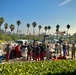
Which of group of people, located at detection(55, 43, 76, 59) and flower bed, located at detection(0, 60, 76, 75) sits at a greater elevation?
group of people, located at detection(55, 43, 76, 59)

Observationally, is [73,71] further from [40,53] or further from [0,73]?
[40,53]

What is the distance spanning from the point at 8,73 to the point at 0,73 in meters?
0.35

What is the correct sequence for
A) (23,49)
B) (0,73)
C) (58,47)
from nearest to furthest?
(0,73), (23,49), (58,47)

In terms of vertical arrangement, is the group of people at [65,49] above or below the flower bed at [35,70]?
above

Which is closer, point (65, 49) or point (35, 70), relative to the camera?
point (35, 70)

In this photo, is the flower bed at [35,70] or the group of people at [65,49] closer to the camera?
the flower bed at [35,70]

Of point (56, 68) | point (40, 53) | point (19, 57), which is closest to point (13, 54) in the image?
point (19, 57)

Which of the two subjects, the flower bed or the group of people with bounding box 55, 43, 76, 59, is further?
the group of people with bounding box 55, 43, 76, 59

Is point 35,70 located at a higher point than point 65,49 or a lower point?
lower

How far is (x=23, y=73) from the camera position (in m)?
10.7

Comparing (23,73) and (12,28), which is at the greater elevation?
(12,28)

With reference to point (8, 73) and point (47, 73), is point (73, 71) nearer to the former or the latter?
point (47, 73)

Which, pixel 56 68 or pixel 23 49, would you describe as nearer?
pixel 56 68

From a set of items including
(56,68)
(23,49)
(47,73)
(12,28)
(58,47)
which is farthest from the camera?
(12,28)
